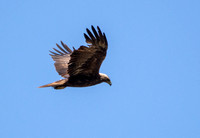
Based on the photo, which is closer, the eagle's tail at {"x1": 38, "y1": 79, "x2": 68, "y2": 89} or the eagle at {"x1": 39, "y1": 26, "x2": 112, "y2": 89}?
the eagle at {"x1": 39, "y1": 26, "x2": 112, "y2": 89}

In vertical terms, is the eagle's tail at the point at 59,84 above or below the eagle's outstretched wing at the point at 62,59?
below

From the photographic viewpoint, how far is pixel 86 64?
10406 millimetres

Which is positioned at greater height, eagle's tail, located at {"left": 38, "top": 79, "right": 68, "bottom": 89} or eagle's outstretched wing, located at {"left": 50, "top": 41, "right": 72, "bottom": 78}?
eagle's outstretched wing, located at {"left": 50, "top": 41, "right": 72, "bottom": 78}

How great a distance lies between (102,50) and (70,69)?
1053mm

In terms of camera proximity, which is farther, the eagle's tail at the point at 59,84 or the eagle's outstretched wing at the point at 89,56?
the eagle's tail at the point at 59,84

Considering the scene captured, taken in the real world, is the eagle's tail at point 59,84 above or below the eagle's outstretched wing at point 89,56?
below

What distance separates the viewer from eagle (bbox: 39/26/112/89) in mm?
9773

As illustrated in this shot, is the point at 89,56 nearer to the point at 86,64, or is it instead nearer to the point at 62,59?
the point at 86,64

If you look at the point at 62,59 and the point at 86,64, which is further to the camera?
the point at 62,59

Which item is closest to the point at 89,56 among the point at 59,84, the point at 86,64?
the point at 86,64

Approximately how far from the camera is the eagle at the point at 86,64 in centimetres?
977

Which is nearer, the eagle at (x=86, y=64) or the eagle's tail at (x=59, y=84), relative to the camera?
the eagle at (x=86, y=64)

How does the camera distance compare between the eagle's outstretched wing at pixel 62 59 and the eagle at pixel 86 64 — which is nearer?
the eagle at pixel 86 64

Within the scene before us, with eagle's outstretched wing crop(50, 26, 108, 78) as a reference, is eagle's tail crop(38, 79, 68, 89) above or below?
below
